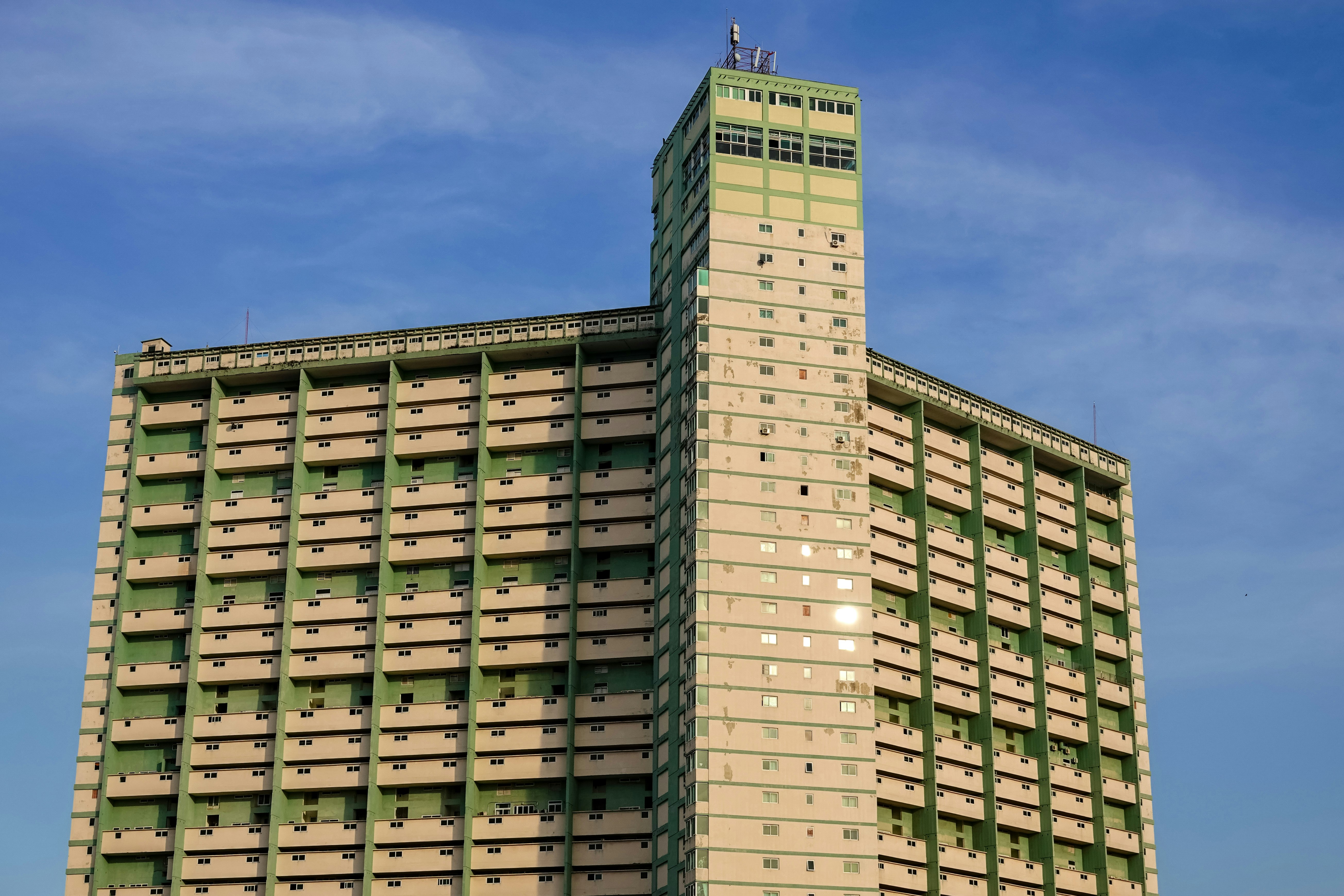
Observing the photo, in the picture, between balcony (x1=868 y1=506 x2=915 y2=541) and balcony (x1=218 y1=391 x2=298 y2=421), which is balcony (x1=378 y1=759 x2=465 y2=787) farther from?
balcony (x1=868 y1=506 x2=915 y2=541)

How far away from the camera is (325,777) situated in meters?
121

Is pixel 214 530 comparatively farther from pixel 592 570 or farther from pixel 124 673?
pixel 592 570

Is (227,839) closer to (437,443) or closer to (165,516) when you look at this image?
(165,516)

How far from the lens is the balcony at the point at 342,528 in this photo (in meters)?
126

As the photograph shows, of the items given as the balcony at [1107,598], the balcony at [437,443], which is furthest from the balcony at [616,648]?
the balcony at [1107,598]

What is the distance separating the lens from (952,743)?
410ft

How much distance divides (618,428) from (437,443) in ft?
39.5

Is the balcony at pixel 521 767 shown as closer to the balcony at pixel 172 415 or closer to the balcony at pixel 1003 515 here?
the balcony at pixel 172 415

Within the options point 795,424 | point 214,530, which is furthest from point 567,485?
point 214,530

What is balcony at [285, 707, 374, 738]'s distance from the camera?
4786 inches

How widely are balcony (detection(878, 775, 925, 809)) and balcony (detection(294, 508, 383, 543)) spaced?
1386 inches

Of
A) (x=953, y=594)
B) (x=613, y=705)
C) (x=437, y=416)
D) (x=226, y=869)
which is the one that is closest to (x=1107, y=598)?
(x=953, y=594)

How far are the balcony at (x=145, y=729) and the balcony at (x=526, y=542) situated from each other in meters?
22.5

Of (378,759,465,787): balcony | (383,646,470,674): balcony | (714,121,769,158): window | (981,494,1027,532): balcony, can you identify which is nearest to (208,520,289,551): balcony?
(383,646,470,674): balcony
